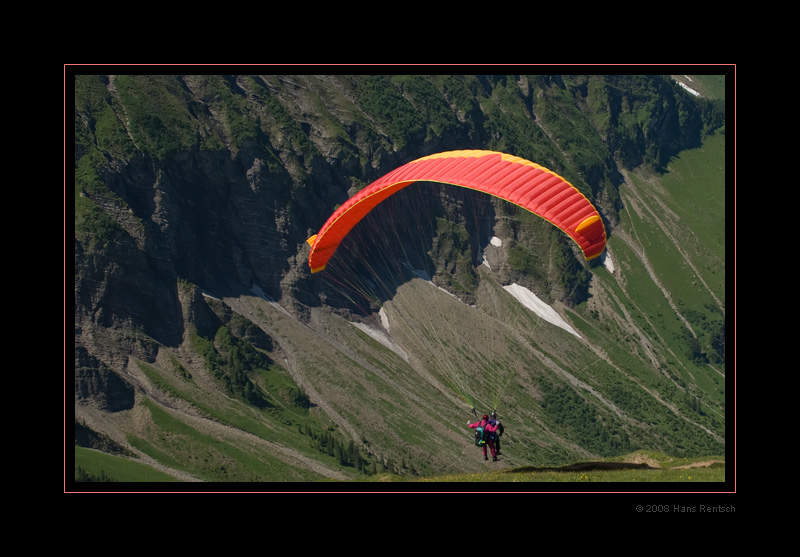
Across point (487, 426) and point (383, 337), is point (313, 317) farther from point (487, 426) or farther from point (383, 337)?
point (487, 426)

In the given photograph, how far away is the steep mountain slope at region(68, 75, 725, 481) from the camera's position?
5079 inches

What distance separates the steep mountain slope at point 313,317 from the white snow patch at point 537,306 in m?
1.49

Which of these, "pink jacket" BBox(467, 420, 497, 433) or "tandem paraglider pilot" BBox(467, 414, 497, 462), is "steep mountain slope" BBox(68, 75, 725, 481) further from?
"pink jacket" BBox(467, 420, 497, 433)

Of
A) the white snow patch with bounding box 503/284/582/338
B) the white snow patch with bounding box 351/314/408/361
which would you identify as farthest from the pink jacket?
the white snow patch with bounding box 503/284/582/338

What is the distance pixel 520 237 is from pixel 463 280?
19.4 meters

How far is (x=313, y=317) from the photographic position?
511 ft

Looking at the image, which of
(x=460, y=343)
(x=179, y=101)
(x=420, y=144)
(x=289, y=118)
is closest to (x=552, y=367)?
(x=460, y=343)

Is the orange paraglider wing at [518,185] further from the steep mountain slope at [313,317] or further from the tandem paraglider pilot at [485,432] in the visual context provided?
the steep mountain slope at [313,317]

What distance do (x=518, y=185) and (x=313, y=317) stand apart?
113880 millimetres

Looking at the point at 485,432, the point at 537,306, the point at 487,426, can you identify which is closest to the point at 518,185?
the point at 487,426

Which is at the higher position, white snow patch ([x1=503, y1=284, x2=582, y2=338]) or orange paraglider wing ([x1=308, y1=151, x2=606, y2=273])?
white snow patch ([x1=503, y1=284, x2=582, y2=338])

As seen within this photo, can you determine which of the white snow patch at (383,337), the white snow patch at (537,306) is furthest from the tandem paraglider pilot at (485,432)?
the white snow patch at (537,306)

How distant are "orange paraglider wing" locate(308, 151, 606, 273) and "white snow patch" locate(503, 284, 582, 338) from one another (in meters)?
134

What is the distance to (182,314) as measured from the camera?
5600 inches
